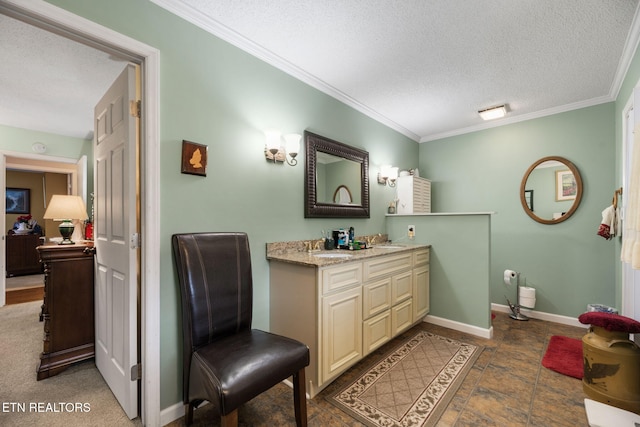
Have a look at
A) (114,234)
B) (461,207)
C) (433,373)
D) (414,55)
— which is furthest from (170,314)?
(461,207)

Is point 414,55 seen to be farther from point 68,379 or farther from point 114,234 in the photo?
point 68,379

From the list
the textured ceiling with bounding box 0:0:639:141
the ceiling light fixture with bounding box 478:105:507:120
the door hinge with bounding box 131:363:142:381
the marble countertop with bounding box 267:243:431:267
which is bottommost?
the door hinge with bounding box 131:363:142:381

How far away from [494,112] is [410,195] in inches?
53.3

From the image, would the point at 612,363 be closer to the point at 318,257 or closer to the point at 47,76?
the point at 318,257

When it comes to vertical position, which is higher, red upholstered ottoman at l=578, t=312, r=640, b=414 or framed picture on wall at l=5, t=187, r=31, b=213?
framed picture on wall at l=5, t=187, r=31, b=213

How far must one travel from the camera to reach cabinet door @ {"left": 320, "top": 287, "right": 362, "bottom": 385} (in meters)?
1.83

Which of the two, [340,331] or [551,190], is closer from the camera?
[340,331]

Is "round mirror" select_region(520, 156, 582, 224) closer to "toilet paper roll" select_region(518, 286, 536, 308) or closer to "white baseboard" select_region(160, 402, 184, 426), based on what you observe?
"toilet paper roll" select_region(518, 286, 536, 308)

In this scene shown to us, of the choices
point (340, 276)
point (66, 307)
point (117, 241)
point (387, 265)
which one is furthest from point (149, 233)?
point (387, 265)

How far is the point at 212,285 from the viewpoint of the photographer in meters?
1.59

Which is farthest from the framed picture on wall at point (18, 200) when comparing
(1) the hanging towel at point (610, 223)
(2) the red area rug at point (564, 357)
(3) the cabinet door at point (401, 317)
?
(1) the hanging towel at point (610, 223)

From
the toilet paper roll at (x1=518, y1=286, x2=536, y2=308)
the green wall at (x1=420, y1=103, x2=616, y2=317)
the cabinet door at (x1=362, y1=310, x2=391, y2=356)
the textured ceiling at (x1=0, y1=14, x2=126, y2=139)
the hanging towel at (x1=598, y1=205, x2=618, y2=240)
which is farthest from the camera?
the toilet paper roll at (x1=518, y1=286, x2=536, y2=308)

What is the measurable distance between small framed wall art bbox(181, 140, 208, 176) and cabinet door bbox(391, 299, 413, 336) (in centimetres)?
200

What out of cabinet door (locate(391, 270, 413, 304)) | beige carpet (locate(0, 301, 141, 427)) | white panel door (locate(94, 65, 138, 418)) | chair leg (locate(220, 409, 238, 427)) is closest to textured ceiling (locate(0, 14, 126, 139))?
white panel door (locate(94, 65, 138, 418))
